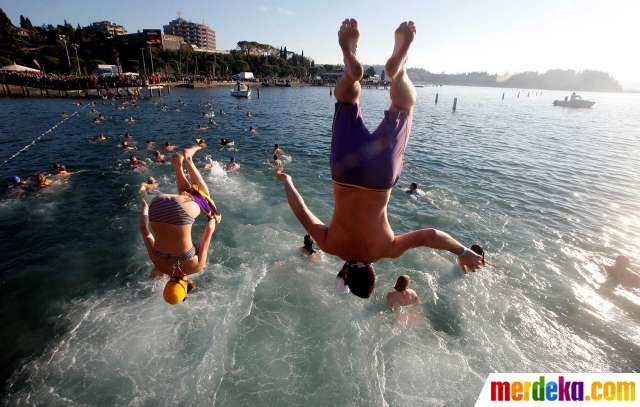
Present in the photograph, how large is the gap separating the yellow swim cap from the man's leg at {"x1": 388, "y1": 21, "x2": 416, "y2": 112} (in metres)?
3.39

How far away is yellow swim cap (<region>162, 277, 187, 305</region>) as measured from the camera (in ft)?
12.8

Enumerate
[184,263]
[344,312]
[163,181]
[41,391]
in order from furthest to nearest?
[163,181] → [344,312] → [41,391] → [184,263]

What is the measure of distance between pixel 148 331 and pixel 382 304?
17.9 ft

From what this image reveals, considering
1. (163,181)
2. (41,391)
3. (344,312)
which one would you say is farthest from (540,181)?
(41,391)

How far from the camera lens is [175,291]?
396 centimetres

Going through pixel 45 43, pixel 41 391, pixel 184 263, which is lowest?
pixel 41 391

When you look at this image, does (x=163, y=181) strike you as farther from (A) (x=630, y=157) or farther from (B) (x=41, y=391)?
(A) (x=630, y=157)

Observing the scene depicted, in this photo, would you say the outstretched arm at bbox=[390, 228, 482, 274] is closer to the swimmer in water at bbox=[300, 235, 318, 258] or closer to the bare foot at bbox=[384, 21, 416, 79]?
the bare foot at bbox=[384, 21, 416, 79]

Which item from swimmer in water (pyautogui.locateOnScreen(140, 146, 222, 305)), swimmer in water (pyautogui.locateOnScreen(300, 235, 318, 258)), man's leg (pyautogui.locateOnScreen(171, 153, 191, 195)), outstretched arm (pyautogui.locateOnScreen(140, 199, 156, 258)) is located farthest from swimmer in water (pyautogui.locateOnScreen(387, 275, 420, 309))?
outstretched arm (pyautogui.locateOnScreen(140, 199, 156, 258))

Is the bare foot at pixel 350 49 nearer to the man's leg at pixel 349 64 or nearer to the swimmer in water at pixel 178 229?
the man's leg at pixel 349 64

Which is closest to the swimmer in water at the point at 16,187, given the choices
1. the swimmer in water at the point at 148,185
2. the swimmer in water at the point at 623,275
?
the swimmer in water at the point at 148,185

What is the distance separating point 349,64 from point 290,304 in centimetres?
644

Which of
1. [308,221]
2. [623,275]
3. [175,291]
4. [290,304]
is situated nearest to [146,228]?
[175,291]

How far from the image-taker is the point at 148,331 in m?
6.74
